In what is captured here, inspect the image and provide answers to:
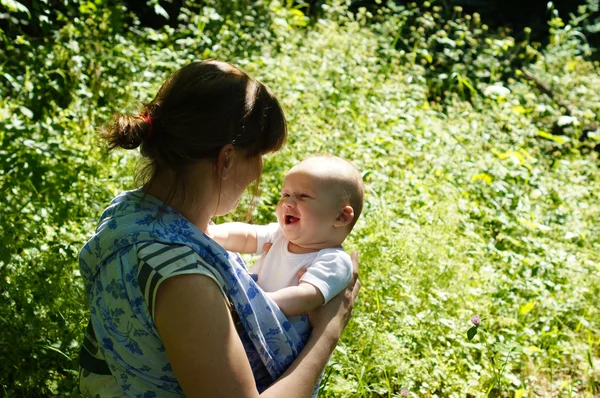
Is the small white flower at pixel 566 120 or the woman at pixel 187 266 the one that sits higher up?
the woman at pixel 187 266

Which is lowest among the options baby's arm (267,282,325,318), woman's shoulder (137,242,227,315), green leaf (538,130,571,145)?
green leaf (538,130,571,145)

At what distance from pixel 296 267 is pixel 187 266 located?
2.42ft

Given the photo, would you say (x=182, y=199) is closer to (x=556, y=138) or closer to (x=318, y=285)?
(x=318, y=285)

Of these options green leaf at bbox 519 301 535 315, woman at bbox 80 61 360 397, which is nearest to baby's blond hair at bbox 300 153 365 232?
woman at bbox 80 61 360 397

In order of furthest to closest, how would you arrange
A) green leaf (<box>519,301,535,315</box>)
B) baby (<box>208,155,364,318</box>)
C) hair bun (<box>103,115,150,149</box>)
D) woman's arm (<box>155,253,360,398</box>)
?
green leaf (<box>519,301,535,315</box>) → baby (<box>208,155,364,318</box>) → hair bun (<box>103,115,150,149</box>) → woman's arm (<box>155,253,360,398</box>)

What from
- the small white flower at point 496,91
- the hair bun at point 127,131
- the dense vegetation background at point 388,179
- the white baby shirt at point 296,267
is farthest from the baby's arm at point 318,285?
the small white flower at point 496,91

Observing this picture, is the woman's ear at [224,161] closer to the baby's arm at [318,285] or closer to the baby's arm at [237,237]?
the baby's arm at [318,285]

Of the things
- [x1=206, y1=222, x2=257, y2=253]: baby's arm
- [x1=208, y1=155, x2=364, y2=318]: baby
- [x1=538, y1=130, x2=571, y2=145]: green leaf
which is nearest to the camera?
[x1=208, y1=155, x2=364, y2=318]: baby

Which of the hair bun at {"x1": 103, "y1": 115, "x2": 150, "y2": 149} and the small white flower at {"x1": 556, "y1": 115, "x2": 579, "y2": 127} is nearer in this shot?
the hair bun at {"x1": 103, "y1": 115, "x2": 150, "y2": 149}

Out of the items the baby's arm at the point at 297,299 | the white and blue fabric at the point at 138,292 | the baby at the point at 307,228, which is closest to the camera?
the white and blue fabric at the point at 138,292

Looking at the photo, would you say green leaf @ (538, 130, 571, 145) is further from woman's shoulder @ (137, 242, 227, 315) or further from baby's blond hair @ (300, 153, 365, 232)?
woman's shoulder @ (137, 242, 227, 315)

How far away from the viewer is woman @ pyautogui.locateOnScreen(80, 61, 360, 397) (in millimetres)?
1542

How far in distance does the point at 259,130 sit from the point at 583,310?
271cm

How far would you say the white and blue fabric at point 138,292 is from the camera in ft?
5.39
